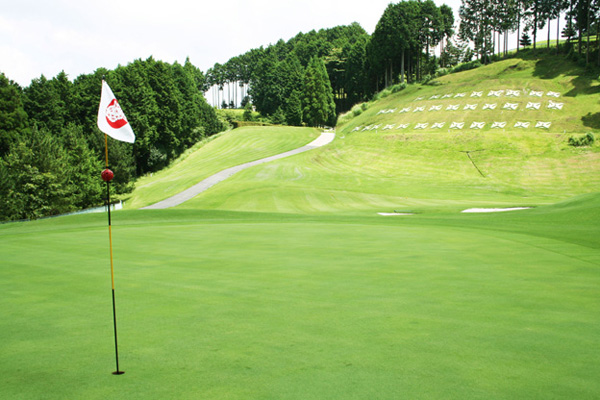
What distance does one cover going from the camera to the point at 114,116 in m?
7.06

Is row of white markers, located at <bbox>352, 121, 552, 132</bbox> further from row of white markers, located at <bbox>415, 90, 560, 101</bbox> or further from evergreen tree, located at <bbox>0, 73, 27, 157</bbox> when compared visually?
evergreen tree, located at <bbox>0, 73, 27, 157</bbox>

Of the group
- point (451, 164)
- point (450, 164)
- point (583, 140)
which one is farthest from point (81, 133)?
point (583, 140)

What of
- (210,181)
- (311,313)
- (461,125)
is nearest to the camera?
(311,313)

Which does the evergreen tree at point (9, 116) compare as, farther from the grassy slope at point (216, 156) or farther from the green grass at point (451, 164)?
the green grass at point (451, 164)

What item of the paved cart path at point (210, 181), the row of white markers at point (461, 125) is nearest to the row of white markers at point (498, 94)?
the row of white markers at point (461, 125)

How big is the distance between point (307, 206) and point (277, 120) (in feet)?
257

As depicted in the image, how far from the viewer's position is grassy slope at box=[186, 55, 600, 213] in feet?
125

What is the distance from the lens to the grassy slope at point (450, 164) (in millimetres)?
38031

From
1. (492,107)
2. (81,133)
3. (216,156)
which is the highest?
(492,107)

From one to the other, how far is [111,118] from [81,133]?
56119 millimetres

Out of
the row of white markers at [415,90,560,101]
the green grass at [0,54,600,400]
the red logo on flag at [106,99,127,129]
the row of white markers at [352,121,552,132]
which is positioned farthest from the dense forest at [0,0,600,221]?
the red logo on flag at [106,99,127,129]

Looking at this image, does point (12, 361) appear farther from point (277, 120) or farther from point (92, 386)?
point (277, 120)

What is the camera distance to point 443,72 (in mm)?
82062

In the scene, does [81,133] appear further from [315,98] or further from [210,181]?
[315,98]
